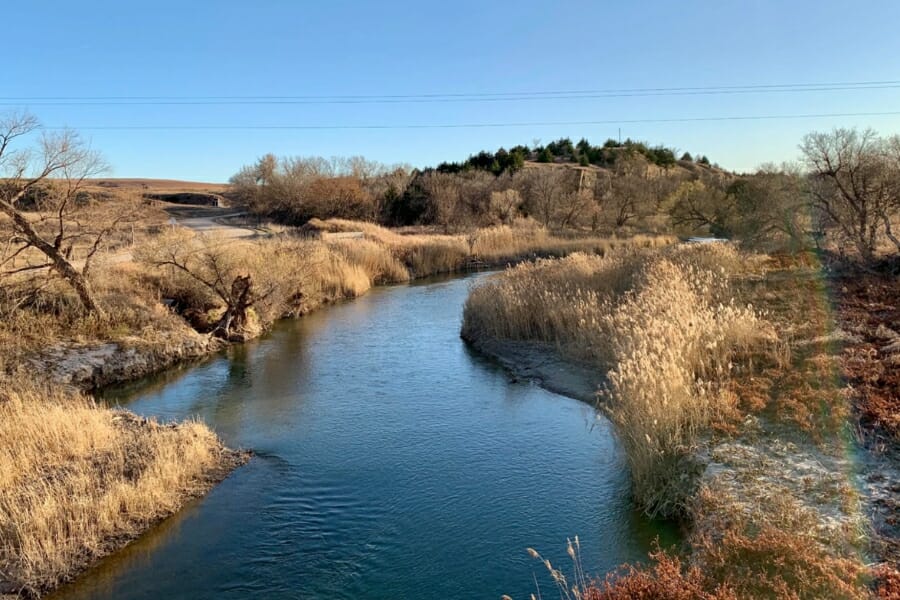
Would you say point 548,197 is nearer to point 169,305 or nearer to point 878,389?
point 169,305

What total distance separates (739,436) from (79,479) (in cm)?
864

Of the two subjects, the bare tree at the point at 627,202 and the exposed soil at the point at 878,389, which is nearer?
the exposed soil at the point at 878,389

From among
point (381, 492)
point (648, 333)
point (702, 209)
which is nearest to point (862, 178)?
point (648, 333)

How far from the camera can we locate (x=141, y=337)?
55.5 ft

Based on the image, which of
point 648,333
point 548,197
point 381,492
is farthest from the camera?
point 548,197

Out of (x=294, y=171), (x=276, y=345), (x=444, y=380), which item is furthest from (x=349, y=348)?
(x=294, y=171)

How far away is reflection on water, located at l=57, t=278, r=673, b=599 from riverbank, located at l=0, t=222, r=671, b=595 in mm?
464

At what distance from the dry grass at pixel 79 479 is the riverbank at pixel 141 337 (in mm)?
20

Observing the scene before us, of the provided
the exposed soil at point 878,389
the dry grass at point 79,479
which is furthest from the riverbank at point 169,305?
the exposed soil at point 878,389

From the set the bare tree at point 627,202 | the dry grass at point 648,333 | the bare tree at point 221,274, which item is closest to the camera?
the dry grass at point 648,333

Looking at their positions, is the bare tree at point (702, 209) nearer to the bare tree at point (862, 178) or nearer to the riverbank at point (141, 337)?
the riverbank at point (141, 337)

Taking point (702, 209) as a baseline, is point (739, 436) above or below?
below

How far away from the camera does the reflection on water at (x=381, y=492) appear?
6898 millimetres

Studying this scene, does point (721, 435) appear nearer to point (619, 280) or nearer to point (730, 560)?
point (730, 560)
